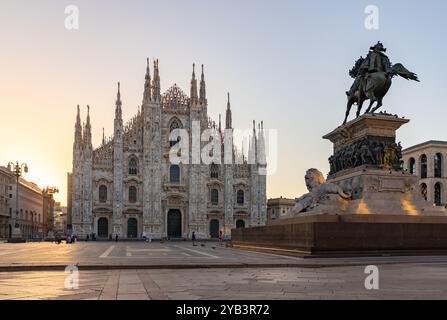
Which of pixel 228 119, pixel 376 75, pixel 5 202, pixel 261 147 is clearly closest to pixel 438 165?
pixel 261 147

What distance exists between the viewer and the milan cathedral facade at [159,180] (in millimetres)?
65688

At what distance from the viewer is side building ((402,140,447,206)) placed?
67000 millimetres

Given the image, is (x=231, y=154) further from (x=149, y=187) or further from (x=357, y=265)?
(x=357, y=265)

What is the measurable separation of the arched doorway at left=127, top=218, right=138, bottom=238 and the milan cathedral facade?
34 mm

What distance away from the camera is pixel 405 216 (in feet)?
56.9

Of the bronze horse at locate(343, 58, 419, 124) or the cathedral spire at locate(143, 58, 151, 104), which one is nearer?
the bronze horse at locate(343, 58, 419, 124)

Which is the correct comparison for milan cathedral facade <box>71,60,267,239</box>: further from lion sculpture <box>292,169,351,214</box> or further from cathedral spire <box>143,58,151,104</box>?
lion sculpture <box>292,169,351,214</box>

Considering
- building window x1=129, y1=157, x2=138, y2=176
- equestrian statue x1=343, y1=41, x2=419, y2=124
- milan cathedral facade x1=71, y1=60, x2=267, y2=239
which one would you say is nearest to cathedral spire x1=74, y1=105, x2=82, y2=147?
milan cathedral facade x1=71, y1=60, x2=267, y2=239

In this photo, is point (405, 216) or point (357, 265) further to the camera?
point (405, 216)

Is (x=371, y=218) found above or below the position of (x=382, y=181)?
below

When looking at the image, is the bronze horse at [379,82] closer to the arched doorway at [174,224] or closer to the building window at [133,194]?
the building window at [133,194]
